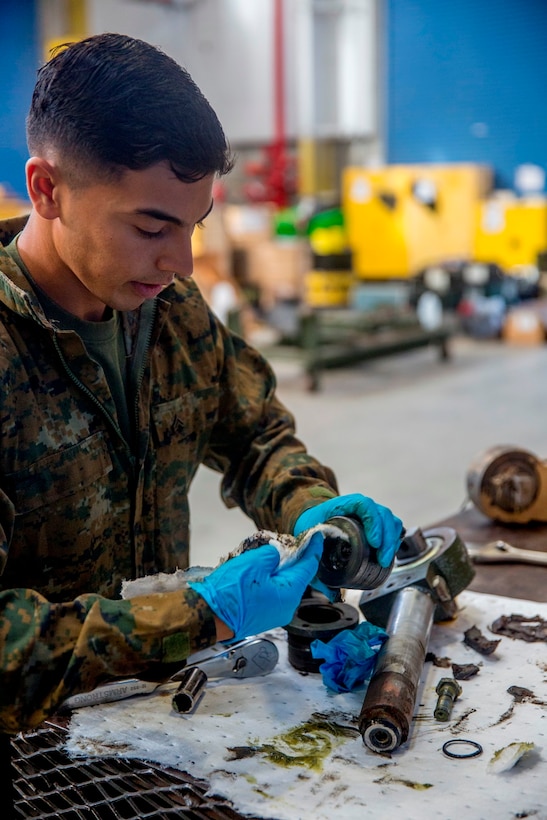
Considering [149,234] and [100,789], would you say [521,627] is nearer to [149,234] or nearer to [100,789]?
[100,789]

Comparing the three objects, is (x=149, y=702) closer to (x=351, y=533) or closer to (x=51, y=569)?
(x=51, y=569)

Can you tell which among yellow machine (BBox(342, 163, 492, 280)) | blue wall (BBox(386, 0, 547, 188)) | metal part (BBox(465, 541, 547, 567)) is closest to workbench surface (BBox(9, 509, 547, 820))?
metal part (BBox(465, 541, 547, 567))

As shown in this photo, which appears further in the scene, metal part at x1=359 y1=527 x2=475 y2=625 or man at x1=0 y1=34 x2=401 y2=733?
metal part at x1=359 y1=527 x2=475 y2=625

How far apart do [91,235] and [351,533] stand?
19.7 inches

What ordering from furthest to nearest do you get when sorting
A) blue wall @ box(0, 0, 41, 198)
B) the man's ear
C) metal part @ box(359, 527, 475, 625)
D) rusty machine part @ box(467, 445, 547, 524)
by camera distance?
blue wall @ box(0, 0, 41, 198), rusty machine part @ box(467, 445, 547, 524), metal part @ box(359, 527, 475, 625), the man's ear

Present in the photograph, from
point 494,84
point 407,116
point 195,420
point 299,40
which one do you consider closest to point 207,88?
point 299,40

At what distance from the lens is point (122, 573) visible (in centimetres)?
140

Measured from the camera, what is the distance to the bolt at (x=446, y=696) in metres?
1.17

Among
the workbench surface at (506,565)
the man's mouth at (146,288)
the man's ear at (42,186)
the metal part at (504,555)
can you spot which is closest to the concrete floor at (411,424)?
the workbench surface at (506,565)

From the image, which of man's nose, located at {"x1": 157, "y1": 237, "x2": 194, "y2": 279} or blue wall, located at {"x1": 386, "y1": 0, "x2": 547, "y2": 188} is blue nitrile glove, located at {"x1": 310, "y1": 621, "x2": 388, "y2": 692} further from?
blue wall, located at {"x1": 386, "y1": 0, "x2": 547, "y2": 188}

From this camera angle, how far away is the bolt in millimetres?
1167

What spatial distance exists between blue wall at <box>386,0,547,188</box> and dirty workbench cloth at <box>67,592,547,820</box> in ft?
27.6

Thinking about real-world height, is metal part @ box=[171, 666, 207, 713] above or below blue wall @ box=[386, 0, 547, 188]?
below

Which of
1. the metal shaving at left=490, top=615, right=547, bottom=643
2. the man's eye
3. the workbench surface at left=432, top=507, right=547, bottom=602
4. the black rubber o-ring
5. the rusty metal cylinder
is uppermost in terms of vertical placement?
the man's eye
